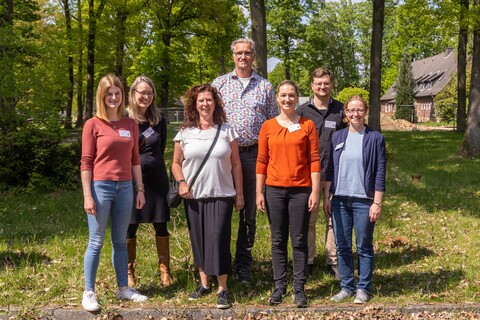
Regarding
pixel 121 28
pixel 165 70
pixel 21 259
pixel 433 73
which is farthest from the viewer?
pixel 433 73

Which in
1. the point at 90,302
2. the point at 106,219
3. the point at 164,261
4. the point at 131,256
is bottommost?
the point at 90,302

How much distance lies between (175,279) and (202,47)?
104 ft

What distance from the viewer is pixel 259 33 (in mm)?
12039

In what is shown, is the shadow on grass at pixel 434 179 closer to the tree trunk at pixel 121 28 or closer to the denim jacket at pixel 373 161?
the denim jacket at pixel 373 161

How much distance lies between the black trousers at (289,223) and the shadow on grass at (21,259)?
10.2 ft

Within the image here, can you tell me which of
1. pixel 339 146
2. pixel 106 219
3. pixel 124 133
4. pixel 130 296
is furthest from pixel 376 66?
pixel 106 219

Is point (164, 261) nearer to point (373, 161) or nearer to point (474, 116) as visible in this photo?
point (373, 161)

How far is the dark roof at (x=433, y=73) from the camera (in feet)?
194

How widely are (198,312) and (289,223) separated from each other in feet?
3.97

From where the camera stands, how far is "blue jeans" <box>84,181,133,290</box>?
4.58 meters

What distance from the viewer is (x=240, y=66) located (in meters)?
5.24

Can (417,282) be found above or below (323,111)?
below

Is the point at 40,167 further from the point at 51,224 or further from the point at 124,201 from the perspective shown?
the point at 124,201

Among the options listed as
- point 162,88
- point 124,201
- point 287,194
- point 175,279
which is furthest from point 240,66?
point 162,88
